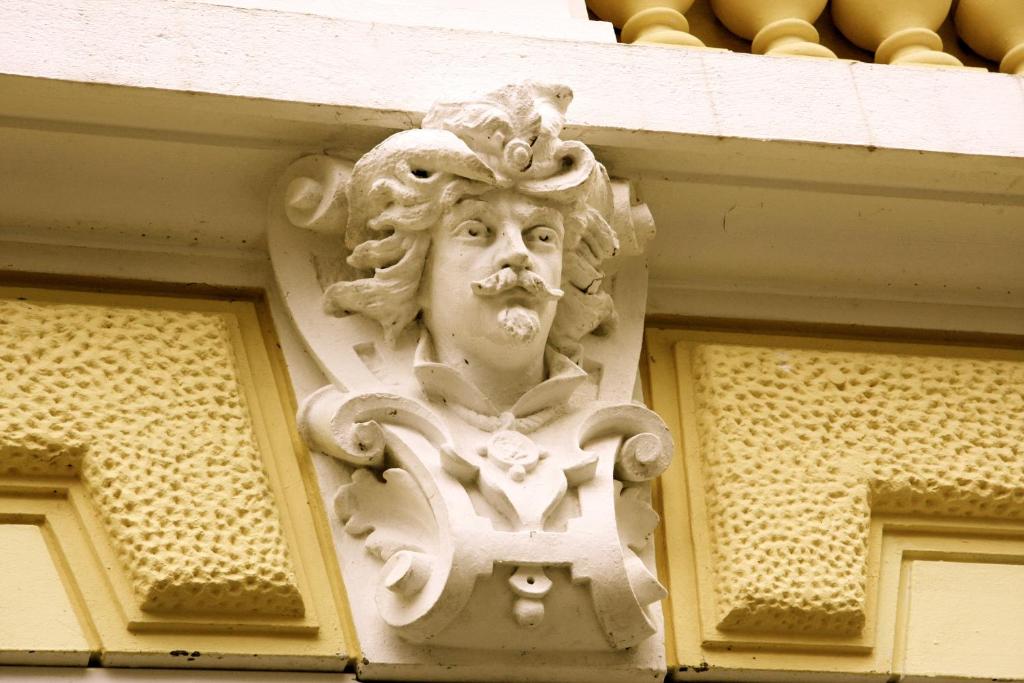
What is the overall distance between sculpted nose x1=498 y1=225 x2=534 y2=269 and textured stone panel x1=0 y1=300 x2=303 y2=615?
37 cm

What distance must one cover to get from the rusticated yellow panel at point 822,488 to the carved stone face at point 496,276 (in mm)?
284

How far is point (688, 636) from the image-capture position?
2.56 meters

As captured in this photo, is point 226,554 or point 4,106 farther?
point 4,106

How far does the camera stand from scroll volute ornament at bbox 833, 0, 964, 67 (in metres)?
2.99

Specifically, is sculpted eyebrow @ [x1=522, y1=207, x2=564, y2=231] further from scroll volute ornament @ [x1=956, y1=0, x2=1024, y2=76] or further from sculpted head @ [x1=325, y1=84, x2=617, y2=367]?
scroll volute ornament @ [x1=956, y1=0, x2=1024, y2=76]

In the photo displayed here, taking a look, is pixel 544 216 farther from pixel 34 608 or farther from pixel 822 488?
pixel 34 608

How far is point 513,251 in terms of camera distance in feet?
8.25

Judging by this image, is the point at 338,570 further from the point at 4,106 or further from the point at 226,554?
the point at 4,106

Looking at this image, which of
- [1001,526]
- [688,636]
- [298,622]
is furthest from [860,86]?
[298,622]

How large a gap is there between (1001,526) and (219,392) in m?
0.99

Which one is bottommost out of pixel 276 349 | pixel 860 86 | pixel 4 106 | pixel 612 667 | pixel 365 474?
pixel 612 667

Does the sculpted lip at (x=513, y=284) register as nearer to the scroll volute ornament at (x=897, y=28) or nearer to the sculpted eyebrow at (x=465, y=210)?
the sculpted eyebrow at (x=465, y=210)

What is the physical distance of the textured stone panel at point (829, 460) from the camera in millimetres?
2580

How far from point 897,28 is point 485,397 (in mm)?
890
